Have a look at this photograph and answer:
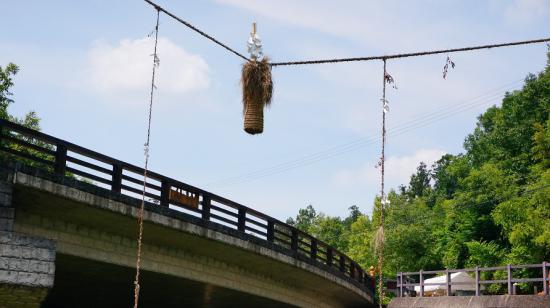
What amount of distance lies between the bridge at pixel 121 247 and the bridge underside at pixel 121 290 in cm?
3

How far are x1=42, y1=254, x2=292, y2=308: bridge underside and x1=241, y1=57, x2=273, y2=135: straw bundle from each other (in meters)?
10.1

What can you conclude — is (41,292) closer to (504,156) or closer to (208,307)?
(208,307)

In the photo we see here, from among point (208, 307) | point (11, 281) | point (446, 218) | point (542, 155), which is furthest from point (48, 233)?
point (446, 218)

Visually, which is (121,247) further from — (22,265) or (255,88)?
(255,88)

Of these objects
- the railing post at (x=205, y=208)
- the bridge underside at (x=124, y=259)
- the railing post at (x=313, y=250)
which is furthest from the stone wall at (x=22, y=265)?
the railing post at (x=313, y=250)

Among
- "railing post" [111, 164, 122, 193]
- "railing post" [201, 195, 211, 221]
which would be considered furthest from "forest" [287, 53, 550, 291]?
"railing post" [111, 164, 122, 193]

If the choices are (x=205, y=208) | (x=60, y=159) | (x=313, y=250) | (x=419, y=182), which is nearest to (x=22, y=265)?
(x=60, y=159)

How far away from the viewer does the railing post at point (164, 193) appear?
1938 centimetres

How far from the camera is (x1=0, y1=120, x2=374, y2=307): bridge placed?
596 inches

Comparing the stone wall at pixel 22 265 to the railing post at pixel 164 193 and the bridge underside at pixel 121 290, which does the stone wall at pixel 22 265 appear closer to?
the bridge underside at pixel 121 290

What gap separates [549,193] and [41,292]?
35.0 metres

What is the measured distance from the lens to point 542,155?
168ft

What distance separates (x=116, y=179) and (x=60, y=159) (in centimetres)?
165

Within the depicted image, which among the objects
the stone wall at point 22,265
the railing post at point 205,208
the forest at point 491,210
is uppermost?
the forest at point 491,210
